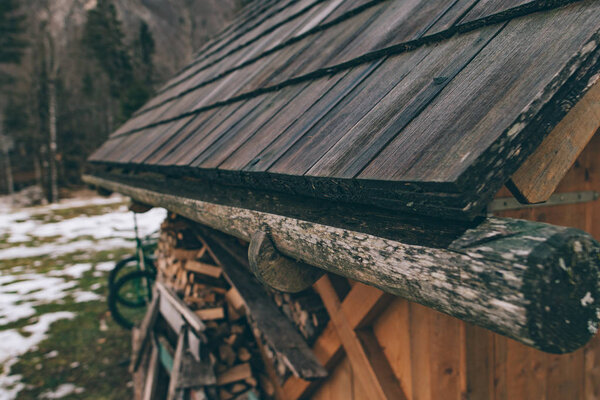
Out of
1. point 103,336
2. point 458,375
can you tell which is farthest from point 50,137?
point 458,375

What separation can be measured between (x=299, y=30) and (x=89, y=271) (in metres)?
7.87

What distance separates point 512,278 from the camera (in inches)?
20.4

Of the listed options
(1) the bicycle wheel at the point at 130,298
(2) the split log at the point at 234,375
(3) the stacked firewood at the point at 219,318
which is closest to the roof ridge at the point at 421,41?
(3) the stacked firewood at the point at 219,318

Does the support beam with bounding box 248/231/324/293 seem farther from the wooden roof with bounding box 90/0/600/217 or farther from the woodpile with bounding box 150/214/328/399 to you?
the woodpile with bounding box 150/214/328/399

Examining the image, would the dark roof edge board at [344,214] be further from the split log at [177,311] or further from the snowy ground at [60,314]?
the snowy ground at [60,314]

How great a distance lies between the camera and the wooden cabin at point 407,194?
58cm

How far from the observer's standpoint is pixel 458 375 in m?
1.44

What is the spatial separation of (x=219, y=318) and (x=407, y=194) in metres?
2.49

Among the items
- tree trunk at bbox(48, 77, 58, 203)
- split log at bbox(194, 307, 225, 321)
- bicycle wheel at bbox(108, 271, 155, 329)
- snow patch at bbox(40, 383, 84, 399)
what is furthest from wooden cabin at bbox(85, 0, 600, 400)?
tree trunk at bbox(48, 77, 58, 203)

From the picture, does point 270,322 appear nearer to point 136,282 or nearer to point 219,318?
point 219,318

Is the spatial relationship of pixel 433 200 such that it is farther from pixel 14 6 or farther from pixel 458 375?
pixel 14 6

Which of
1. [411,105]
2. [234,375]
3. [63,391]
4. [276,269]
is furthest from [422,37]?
[63,391]

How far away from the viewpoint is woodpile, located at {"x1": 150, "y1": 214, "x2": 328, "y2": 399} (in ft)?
7.16

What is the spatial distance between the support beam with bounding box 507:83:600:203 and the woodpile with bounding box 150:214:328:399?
155cm
